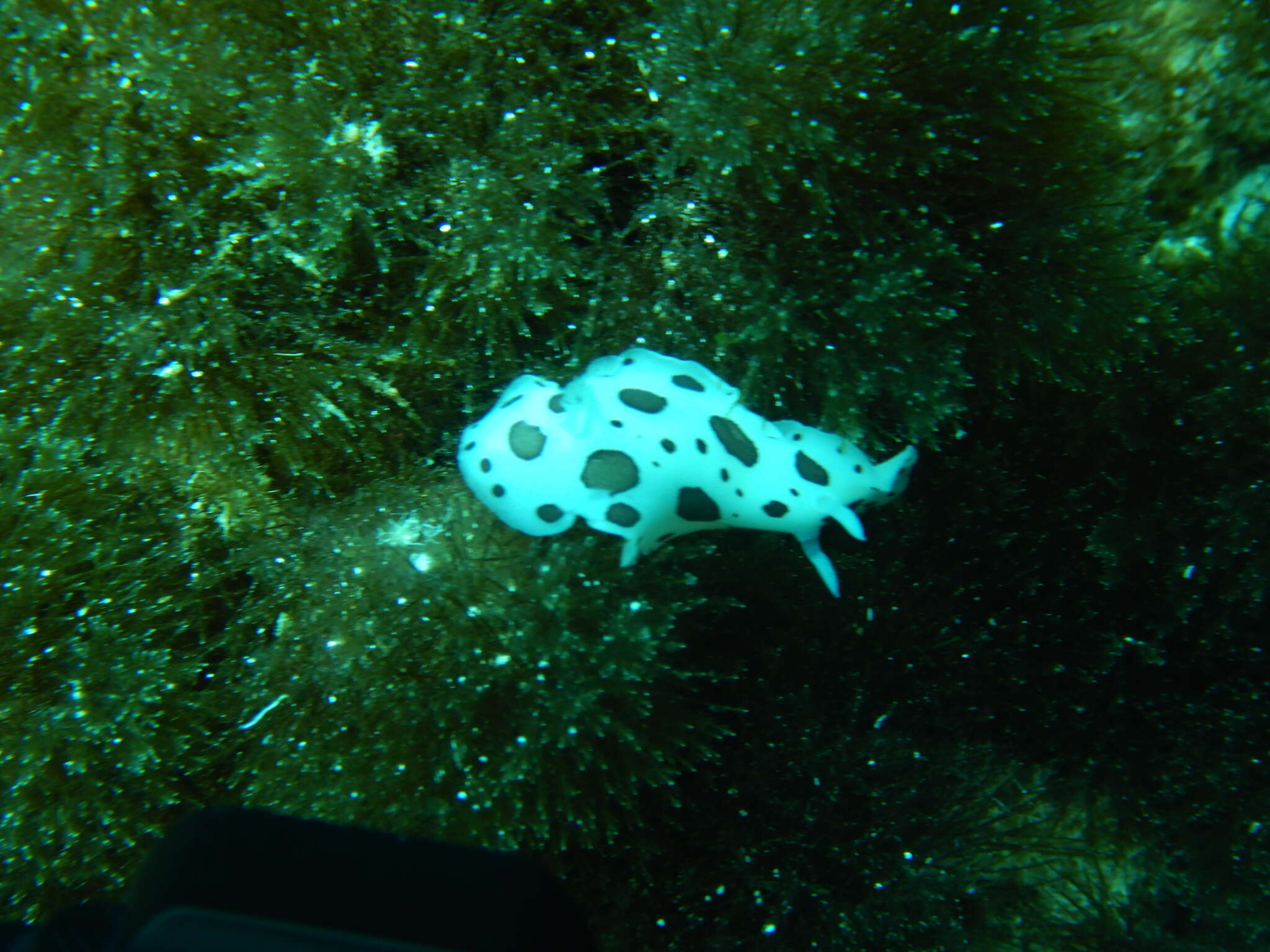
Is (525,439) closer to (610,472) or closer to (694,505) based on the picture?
(610,472)

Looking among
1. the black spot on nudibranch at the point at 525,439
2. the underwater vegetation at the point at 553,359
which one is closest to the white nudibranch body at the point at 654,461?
the black spot on nudibranch at the point at 525,439

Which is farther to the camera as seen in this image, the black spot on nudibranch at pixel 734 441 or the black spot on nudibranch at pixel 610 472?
the black spot on nudibranch at pixel 734 441

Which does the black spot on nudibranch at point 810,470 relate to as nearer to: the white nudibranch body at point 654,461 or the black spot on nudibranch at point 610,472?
the white nudibranch body at point 654,461

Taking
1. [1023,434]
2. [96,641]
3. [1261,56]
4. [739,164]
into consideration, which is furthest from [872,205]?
[96,641]

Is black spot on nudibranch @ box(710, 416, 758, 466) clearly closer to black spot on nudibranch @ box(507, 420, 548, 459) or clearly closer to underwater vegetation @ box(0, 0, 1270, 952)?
underwater vegetation @ box(0, 0, 1270, 952)

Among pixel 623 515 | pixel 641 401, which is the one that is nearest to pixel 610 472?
pixel 623 515

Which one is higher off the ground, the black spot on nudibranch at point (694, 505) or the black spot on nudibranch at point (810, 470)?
the black spot on nudibranch at point (810, 470)
